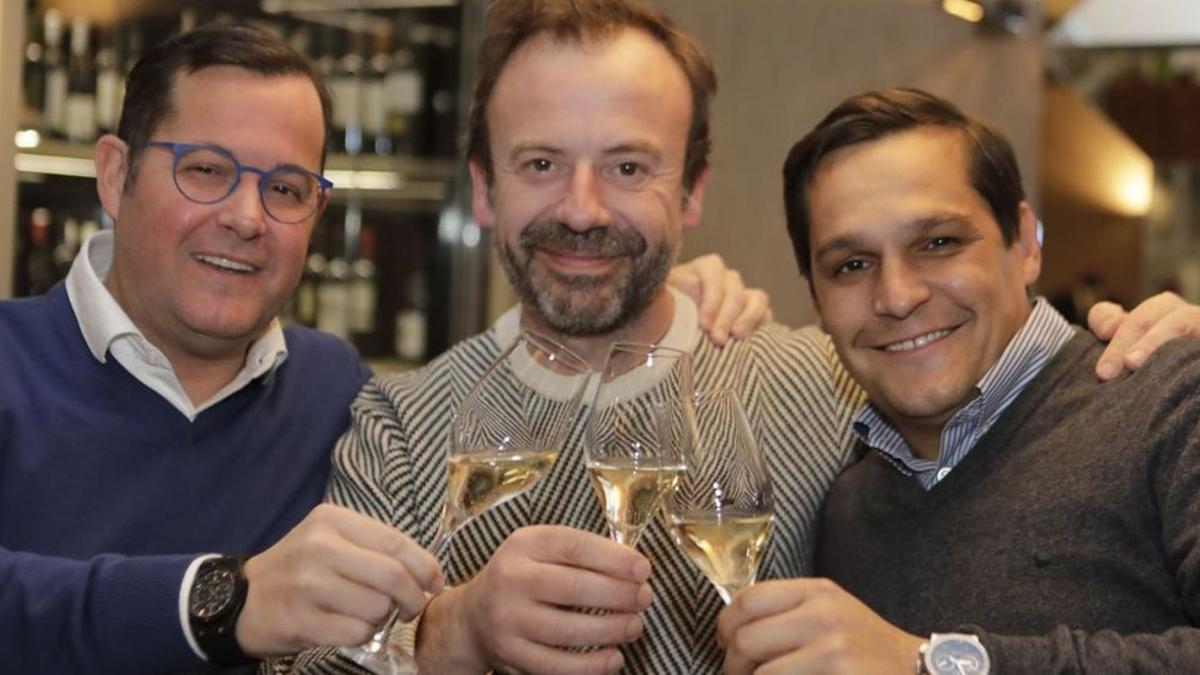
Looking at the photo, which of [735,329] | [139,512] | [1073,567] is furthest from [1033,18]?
[139,512]

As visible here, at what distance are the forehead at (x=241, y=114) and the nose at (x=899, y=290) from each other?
34.6 inches

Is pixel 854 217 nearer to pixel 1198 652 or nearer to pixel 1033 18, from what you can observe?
pixel 1198 652

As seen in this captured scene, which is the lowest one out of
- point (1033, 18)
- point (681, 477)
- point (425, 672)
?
point (425, 672)

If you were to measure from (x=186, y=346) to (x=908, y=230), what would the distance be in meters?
1.07

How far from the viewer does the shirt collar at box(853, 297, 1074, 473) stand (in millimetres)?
1868

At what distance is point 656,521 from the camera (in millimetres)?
1996

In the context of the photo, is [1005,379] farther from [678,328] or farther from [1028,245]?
[678,328]

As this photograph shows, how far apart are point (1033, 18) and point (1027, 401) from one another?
317cm

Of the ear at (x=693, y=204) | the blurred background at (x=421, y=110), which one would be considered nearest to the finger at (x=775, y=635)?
the ear at (x=693, y=204)

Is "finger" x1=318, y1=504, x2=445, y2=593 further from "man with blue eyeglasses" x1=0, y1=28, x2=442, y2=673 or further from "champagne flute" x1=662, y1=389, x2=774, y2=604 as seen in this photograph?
"man with blue eyeglasses" x1=0, y1=28, x2=442, y2=673

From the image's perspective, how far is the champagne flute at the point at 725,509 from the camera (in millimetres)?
1426

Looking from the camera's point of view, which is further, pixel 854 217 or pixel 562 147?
pixel 562 147

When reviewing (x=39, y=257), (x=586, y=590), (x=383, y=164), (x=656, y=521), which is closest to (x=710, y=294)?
(x=656, y=521)

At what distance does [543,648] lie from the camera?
1517mm
